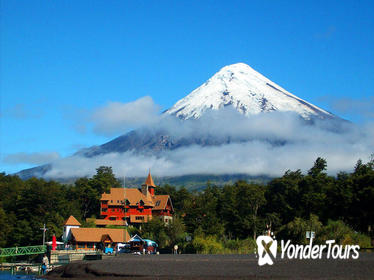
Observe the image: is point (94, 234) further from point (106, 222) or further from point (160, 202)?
point (160, 202)

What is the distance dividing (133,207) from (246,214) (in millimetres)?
35483

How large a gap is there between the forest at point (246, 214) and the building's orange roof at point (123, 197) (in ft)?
20.4

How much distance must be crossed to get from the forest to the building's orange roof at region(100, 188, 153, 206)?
621 centimetres

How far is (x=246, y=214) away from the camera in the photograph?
250 ft

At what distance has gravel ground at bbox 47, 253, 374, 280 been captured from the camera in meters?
29.6

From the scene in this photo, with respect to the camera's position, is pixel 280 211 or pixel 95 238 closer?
pixel 280 211

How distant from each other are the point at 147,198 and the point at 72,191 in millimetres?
14989

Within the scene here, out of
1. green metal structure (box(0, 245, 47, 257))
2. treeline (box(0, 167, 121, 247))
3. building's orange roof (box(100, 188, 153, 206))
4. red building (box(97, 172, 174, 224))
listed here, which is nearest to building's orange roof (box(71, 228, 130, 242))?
treeline (box(0, 167, 121, 247))

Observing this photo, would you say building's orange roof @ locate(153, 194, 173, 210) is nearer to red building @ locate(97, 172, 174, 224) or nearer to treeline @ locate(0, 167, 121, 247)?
red building @ locate(97, 172, 174, 224)

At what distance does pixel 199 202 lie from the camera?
259 ft

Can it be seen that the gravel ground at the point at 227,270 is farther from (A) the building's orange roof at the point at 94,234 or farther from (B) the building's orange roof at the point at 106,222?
(B) the building's orange roof at the point at 106,222

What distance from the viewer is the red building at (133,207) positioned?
10469 centimetres

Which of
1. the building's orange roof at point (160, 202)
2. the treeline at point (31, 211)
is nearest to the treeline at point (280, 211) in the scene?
the treeline at point (31, 211)

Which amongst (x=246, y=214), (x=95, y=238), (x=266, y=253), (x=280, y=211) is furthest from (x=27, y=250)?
(x=266, y=253)
